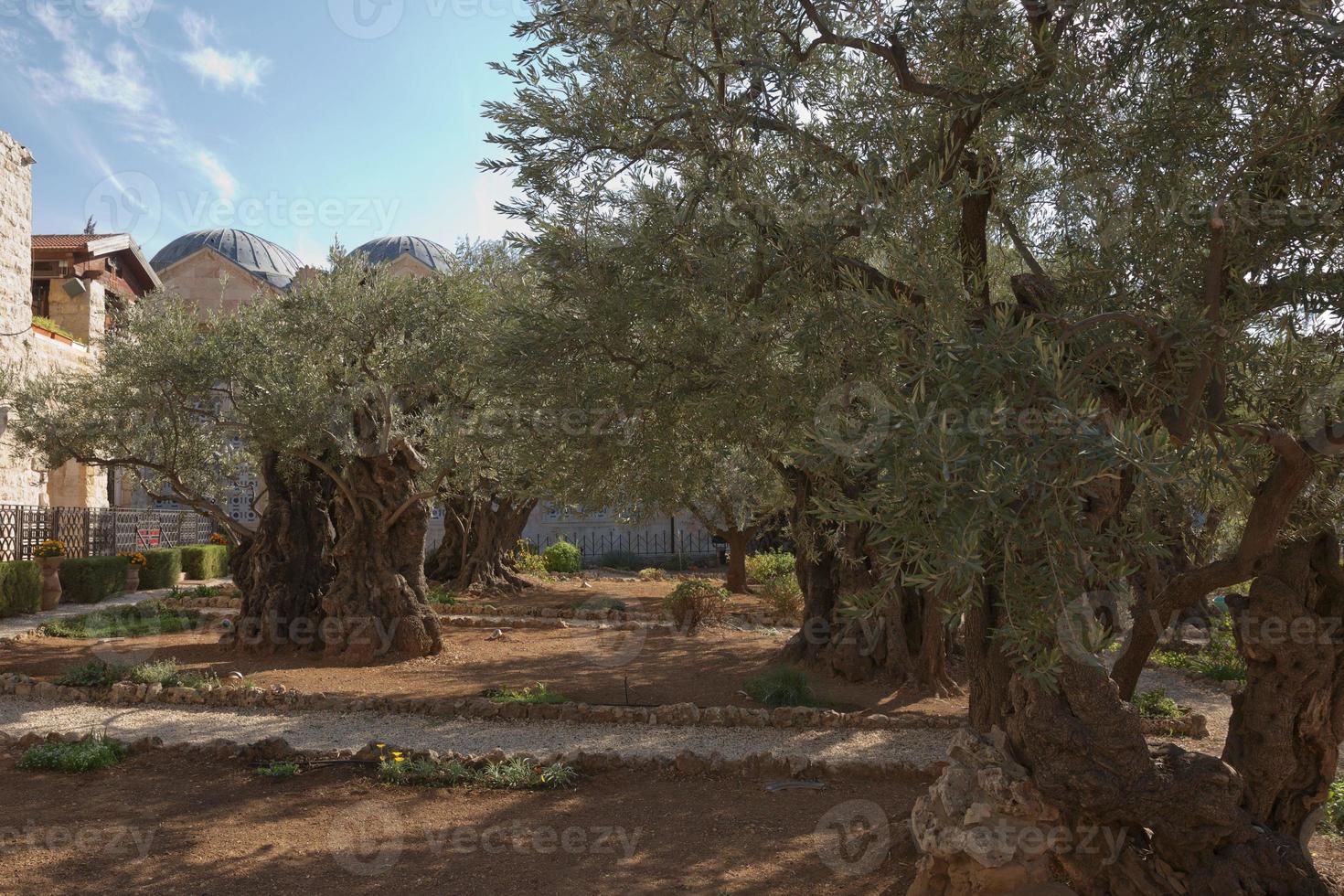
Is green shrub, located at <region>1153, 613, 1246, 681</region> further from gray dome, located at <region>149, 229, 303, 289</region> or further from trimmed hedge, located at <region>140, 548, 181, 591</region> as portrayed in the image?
gray dome, located at <region>149, 229, 303, 289</region>

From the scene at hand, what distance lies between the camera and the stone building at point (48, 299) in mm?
20344

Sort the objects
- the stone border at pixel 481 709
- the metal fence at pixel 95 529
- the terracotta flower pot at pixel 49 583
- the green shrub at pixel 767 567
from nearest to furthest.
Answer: the stone border at pixel 481 709 → the terracotta flower pot at pixel 49 583 → the metal fence at pixel 95 529 → the green shrub at pixel 767 567

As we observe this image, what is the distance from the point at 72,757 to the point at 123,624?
9.41 m

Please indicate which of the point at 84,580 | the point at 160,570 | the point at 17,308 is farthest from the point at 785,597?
the point at 17,308

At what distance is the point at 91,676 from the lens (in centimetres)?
1061

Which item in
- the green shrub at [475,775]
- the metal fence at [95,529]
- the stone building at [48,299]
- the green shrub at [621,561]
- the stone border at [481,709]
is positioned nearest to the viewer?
the green shrub at [475,775]

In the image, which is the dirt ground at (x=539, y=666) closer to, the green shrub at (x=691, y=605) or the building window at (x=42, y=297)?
the green shrub at (x=691, y=605)

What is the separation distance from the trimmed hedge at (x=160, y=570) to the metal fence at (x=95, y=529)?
1.12 meters

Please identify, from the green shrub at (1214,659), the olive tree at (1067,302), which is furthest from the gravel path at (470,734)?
the green shrub at (1214,659)

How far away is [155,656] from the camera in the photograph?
1270cm

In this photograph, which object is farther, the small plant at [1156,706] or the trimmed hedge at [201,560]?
the trimmed hedge at [201,560]

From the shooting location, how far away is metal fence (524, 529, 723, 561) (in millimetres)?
31000

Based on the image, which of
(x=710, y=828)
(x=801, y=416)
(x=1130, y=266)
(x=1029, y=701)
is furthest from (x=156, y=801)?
(x=1130, y=266)

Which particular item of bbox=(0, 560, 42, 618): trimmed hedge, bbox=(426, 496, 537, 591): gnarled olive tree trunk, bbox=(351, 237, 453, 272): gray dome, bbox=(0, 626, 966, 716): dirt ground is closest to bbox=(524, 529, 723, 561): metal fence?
bbox=(426, 496, 537, 591): gnarled olive tree trunk
